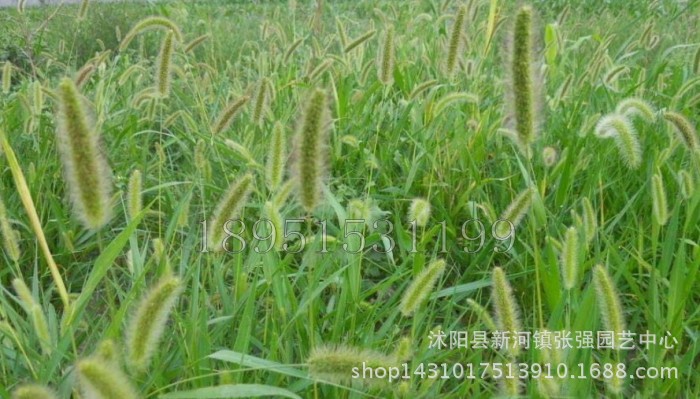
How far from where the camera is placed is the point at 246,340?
1.23 metres

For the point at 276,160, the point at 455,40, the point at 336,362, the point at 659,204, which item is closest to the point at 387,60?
the point at 455,40

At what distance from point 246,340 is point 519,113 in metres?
0.63

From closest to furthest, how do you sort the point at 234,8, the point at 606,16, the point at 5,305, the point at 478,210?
the point at 5,305 < the point at 478,210 < the point at 606,16 < the point at 234,8

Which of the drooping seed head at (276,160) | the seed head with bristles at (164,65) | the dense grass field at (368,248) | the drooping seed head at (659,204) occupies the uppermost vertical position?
the seed head with bristles at (164,65)

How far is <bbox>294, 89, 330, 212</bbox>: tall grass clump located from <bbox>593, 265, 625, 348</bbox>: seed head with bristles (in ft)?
1.55

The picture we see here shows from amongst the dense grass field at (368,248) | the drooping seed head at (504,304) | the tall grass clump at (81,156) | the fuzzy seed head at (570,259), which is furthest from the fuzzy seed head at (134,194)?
the fuzzy seed head at (570,259)

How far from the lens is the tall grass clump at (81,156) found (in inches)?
36.5

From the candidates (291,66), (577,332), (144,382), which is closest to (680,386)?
(577,332)

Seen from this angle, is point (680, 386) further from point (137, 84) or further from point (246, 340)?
point (137, 84)

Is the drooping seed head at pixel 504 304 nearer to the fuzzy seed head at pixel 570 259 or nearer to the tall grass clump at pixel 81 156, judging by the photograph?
the fuzzy seed head at pixel 570 259

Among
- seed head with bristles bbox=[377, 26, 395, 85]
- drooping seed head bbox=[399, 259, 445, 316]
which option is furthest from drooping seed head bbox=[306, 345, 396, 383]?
seed head with bristles bbox=[377, 26, 395, 85]

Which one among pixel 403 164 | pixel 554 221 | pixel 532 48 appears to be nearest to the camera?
pixel 532 48

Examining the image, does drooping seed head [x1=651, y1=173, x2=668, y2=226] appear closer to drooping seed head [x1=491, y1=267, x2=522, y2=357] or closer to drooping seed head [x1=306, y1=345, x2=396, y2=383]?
drooping seed head [x1=491, y1=267, x2=522, y2=357]

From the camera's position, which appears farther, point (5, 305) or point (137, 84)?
point (137, 84)
